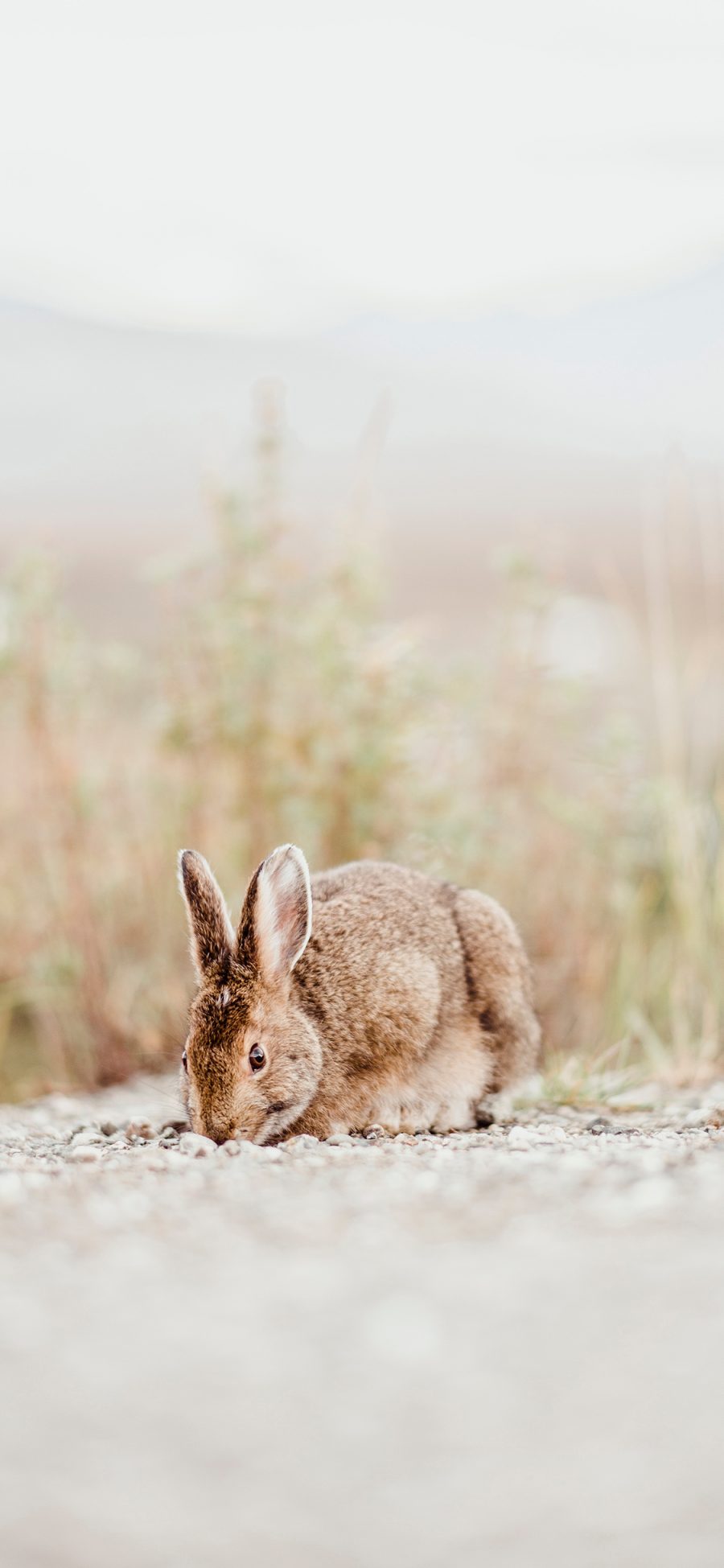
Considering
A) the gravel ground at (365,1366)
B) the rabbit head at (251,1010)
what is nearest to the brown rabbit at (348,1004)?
the rabbit head at (251,1010)

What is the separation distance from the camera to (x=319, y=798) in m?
7.59

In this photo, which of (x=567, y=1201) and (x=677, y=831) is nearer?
(x=567, y=1201)

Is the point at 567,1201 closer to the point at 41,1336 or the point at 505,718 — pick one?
the point at 41,1336

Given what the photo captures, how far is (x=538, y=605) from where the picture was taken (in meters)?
7.71

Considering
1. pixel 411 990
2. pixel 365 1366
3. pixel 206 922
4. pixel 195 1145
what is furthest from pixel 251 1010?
pixel 365 1366

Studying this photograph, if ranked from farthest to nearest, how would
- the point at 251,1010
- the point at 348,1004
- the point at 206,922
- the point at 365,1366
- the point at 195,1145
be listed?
the point at 348,1004 < the point at 206,922 < the point at 251,1010 < the point at 195,1145 < the point at 365,1366

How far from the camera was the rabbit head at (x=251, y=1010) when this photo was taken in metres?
4.26

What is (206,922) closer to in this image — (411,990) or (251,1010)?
(251,1010)

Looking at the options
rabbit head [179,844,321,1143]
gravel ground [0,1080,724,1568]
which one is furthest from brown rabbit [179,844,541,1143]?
gravel ground [0,1080,724,1568]

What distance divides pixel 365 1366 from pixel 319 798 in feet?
16.9

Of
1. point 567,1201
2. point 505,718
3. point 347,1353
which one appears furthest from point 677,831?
point 347,1353

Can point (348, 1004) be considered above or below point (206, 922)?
below

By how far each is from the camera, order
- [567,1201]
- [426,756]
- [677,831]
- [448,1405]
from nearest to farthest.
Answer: [448,1405], [567,1201], [677,831], [426,756]

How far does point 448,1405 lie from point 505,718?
19.2 ft
